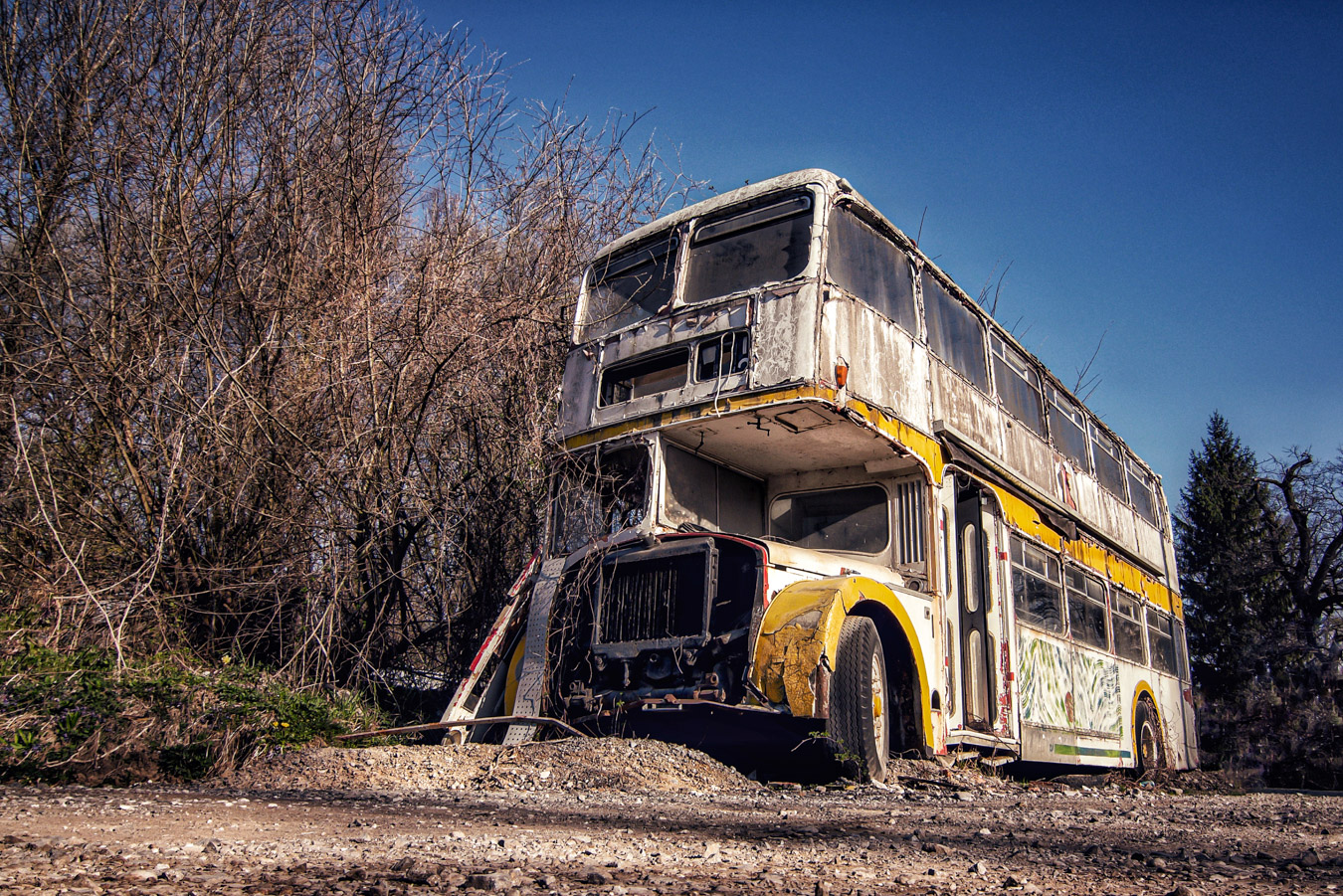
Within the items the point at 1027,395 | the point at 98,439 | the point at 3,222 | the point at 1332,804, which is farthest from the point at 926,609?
the point at 3,222

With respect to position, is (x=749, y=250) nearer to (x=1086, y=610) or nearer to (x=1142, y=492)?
(x=1086, y=610)

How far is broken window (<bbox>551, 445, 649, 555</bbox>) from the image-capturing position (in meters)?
7.28

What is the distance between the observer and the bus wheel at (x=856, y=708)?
5.70 meters

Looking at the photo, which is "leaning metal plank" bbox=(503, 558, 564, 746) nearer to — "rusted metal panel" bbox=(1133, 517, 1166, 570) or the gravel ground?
the gravel ground

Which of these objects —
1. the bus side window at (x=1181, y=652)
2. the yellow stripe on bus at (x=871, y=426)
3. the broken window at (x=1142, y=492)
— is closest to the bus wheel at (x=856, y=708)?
the yellow stripe on bus at (x=871, y=426)

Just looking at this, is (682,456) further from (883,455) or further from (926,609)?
(926,609)

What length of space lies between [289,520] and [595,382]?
2.84 meters

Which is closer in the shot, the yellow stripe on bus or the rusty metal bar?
the rusty metal bar

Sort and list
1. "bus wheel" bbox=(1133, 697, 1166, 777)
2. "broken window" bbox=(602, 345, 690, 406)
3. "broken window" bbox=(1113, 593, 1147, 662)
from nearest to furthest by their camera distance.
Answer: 1. "broken window" bbox=(602, 345, 690, 406)
2. "broken window" bbox=(1113, 593, 1147, 662)
3. "bus wheel" bbox=(1133, 697, 1166, 777)

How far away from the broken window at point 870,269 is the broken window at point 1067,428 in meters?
3.89

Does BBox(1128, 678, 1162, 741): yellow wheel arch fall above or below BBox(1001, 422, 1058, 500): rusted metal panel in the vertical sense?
below

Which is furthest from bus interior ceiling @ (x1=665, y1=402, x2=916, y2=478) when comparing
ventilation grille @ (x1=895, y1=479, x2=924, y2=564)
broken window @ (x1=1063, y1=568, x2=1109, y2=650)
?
broken window @ (x1=1063, y1=568, x2=1109, y2=650)

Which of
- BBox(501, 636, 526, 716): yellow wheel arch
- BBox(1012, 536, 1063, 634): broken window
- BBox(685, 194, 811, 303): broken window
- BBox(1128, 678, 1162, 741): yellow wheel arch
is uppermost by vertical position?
BBox(685, 194, 811, 303): broken window

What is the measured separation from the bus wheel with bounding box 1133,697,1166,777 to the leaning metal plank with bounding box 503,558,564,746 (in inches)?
316
